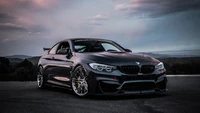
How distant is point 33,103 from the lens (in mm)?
7199

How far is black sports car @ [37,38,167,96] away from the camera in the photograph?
7730 mm

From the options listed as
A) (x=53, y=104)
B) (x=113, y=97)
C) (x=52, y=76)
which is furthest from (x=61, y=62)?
Answer: (x=53, y=104)

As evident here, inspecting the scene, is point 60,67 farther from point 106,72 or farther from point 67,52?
point 106,72

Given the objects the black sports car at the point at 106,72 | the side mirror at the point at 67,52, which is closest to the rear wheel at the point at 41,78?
the black sports car at the point at 106,72

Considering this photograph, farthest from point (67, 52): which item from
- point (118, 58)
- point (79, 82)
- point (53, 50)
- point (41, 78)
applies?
point (41, 78)

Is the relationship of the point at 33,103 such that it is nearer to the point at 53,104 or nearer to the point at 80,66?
the point at 53,104

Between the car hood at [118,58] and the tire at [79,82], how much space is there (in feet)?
1.17

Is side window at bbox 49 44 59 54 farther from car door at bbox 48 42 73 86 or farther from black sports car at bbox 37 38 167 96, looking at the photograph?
black sports car at bbox 37 38 167 96

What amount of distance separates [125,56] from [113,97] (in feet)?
3.38

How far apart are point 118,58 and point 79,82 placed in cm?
111

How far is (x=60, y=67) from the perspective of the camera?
934cm

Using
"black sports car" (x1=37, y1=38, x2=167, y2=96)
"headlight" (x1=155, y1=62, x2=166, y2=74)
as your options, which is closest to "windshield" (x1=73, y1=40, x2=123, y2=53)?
"black sports car" (x1=37, y1=38, x2=167, y2=96)

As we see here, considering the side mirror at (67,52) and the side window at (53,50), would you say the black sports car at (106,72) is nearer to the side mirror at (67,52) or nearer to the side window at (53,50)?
the side mirror at (67,52)

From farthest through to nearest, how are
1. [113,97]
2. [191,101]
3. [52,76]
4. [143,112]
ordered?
1. [52,76]
2. [113,97]
3. [191,101]
4. [143,112]
